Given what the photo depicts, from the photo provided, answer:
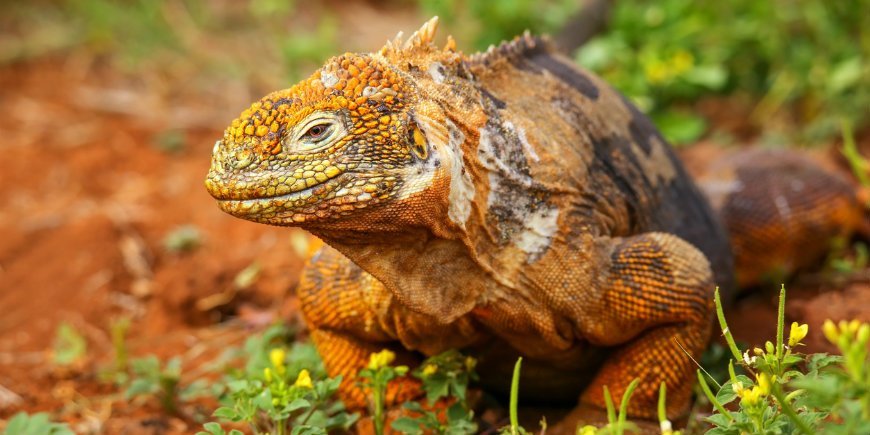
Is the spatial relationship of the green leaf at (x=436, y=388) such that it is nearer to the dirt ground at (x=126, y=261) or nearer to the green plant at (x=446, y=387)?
the green plant at (x=446, y=387)

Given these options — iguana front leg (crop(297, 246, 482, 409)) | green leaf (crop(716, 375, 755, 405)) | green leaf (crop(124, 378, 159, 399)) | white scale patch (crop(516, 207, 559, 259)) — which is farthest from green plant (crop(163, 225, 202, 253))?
green leaf (crop(716, 375, 755, 405))

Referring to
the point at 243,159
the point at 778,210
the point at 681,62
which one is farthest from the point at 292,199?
the point at 681,62

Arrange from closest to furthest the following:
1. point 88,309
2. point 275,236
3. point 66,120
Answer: point 88,309, point 275,236, point 66,120

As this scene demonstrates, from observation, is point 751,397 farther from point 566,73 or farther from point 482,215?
point 566,73

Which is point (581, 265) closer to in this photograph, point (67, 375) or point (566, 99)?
point (566, 99)

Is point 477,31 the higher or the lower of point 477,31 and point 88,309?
the higher

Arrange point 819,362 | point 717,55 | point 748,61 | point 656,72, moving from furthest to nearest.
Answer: point 748,61, point 717,55, point 656,72, point 819,362

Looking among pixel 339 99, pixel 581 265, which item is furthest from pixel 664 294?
pixel 339 99
